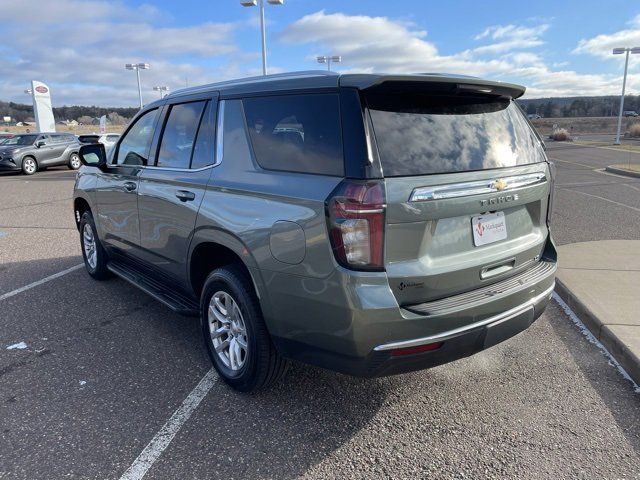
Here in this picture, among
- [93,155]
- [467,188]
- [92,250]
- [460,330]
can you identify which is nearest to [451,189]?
[467,188]

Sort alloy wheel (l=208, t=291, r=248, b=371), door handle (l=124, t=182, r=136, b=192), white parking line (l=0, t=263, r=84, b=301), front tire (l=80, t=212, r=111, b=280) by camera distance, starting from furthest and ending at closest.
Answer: front tire (l=80, t=212, r=111, b=280) → white parking line (l=0, t=263, r=84, b=301) → door handle (l=124, t=182, r=136, b=192) → alloy wheel (l=208, t=291, r=248, b=371)

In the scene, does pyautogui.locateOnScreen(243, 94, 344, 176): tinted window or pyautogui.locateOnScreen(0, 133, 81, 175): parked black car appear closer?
pyautogui.locateOnScreen(243, 94, 344, 176): tinted window

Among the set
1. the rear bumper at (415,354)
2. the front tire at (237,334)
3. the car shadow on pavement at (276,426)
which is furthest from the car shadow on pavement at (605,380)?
the front tire at (237,334)

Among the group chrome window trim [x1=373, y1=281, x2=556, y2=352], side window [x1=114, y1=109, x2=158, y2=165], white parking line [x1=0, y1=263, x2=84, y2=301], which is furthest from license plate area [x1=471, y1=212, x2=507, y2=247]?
white parking line [x1=0, y1=263, x2=84, y2=301]

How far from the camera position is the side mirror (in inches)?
195

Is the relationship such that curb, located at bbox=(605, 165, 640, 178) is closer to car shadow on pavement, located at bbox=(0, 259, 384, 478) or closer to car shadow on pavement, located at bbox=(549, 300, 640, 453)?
car shadow on pavement, located at bbox=(549, 300, 640, 453)

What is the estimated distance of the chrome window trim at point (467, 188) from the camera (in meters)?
2.49

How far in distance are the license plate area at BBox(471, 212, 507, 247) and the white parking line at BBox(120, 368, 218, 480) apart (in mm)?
1968

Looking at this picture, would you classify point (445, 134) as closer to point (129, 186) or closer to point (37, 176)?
point (129, 186)

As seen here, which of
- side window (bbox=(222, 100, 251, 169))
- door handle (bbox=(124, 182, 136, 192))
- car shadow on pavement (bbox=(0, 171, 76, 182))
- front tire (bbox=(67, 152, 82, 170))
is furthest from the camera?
front tire (bbox=(67, 152, 82, 170))

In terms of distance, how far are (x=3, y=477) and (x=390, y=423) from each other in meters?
2.04

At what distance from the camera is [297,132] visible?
277cm

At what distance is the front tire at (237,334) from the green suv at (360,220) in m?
0.01

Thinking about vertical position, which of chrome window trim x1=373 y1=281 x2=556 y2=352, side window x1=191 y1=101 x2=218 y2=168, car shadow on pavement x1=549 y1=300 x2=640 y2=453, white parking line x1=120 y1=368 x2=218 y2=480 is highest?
side window x1=191 y1=101 x2=218 y2=168
